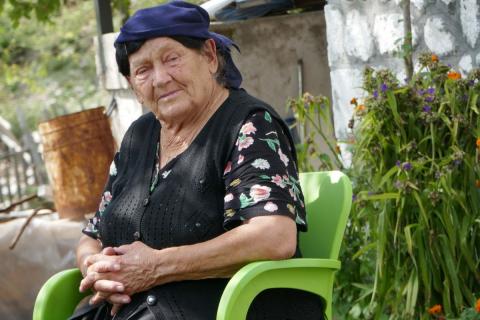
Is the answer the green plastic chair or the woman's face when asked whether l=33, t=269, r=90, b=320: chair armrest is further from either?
the woman's face

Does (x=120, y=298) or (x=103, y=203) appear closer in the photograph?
(x=120, y=298)

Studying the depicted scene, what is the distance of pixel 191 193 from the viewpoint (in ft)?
8.43

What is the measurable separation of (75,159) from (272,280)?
9.30 ft

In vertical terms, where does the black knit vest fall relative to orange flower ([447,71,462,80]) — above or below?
below

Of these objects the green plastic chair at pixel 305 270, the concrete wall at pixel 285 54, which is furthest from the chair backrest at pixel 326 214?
the concrete wall at pixel 285 54

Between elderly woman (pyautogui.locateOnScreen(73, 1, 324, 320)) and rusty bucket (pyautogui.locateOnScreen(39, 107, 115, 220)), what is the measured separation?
2244 mm

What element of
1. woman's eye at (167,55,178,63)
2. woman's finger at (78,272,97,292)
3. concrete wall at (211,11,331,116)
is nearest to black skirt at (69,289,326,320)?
woman's finger at (78,272,97,292)

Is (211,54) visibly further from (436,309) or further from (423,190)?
(436,309)

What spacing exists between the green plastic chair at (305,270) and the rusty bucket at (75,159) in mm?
2183

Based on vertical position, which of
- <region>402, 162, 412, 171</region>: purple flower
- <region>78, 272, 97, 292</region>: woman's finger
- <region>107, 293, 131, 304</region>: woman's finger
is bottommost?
<region>107, 293, 131, 304</region>: woman's finger

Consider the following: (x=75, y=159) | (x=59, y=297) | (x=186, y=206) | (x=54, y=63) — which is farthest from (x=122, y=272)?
(x=54, y=63)

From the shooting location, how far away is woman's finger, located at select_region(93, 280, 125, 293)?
2.54 metres

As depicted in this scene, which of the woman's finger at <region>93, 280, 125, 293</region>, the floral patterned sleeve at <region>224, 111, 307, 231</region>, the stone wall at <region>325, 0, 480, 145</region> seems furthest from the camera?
the stone wall at <region>325, 0, 480, 145</region>

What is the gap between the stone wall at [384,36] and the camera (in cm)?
349
